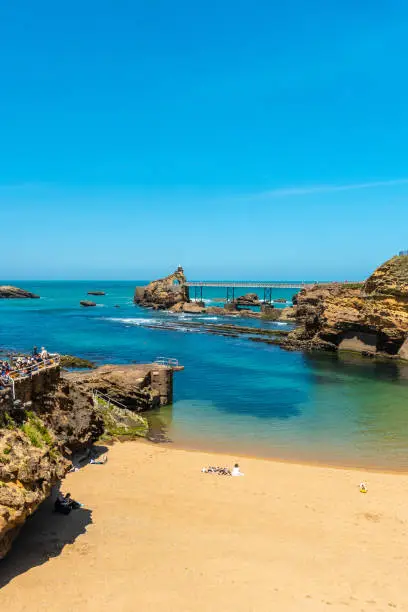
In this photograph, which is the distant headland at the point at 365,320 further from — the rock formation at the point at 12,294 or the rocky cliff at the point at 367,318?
the rock formation at the point at 12,294

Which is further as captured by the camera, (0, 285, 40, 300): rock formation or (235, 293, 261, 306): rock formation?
(0, 285, 40, 300): rock formation

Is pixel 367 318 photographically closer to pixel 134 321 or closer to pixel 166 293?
pixel 134 321

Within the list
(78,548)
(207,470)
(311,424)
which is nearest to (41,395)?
(78,548)

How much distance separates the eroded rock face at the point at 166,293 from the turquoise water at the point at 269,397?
5050 centimetres

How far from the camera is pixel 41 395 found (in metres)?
17.3

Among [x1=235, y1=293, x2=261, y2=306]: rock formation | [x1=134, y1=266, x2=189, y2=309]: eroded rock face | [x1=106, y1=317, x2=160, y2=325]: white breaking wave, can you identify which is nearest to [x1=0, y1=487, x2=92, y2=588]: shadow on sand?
[x1=106, y1=317, x2=160, y2=325]: white breaking wave

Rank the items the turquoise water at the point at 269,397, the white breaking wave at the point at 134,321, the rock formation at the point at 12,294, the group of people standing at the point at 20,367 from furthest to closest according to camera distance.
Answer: the rock formation at the point at 12,294 < the white breaking wave at the point at 134,321 < the turquoise water at the point at 269,397 < the group of people standing at the point at 20,367

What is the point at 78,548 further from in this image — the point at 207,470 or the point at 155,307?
the point at 155,307

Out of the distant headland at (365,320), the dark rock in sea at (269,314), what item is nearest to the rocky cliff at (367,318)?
the distant headland at (365,320)

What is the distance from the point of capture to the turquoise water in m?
24.7

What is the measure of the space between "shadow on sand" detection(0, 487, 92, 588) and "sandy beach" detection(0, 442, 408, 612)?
0.04m

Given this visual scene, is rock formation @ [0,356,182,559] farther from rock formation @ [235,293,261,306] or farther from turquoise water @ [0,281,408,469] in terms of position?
rock formation @ [235,293,261,306]

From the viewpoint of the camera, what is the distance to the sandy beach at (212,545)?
11047mm

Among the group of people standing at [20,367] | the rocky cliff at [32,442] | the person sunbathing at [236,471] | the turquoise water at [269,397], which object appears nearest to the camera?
the rocky cliff at [32,442]
